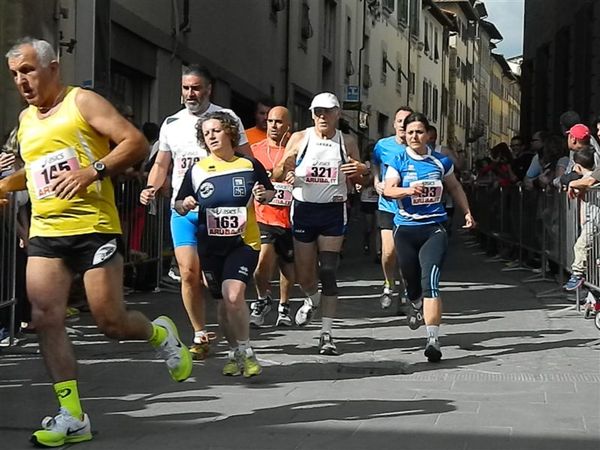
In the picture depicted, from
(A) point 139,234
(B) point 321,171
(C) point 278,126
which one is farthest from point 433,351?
(A) point 139,234

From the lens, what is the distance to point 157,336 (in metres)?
6.84

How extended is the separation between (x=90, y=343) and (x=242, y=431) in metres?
3.49

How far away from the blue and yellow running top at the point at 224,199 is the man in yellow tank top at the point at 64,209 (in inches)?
79.3

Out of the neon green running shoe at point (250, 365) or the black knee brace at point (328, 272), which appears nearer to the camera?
the neon green running shoe at point (250, 365)

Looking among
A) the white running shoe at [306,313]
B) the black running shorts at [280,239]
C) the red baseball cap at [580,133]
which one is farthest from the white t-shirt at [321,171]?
the red baseball cap at [580,133]

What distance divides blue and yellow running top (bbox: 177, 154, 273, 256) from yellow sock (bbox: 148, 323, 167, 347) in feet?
4.98

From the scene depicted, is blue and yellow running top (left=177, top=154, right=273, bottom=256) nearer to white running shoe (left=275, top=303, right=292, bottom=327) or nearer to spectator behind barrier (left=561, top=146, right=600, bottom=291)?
white running shoe (left=275, top=303, right=292, bottom=327)

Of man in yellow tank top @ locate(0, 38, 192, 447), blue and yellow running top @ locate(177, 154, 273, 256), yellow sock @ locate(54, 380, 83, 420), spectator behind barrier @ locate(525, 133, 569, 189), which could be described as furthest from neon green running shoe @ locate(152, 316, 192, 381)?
spectator behind barrier @ locate(525, 133, 569, 189)

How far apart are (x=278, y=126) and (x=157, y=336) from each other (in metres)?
4.51

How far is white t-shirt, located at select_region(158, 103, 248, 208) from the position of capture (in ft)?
29.7

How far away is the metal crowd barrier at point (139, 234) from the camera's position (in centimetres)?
1302

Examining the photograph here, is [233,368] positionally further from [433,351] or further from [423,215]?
[423,215]

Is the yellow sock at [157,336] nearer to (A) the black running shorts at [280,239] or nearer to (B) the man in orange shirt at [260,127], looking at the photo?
(A) the black running shorts at [280,239]

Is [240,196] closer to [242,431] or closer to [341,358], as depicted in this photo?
[341,358]
